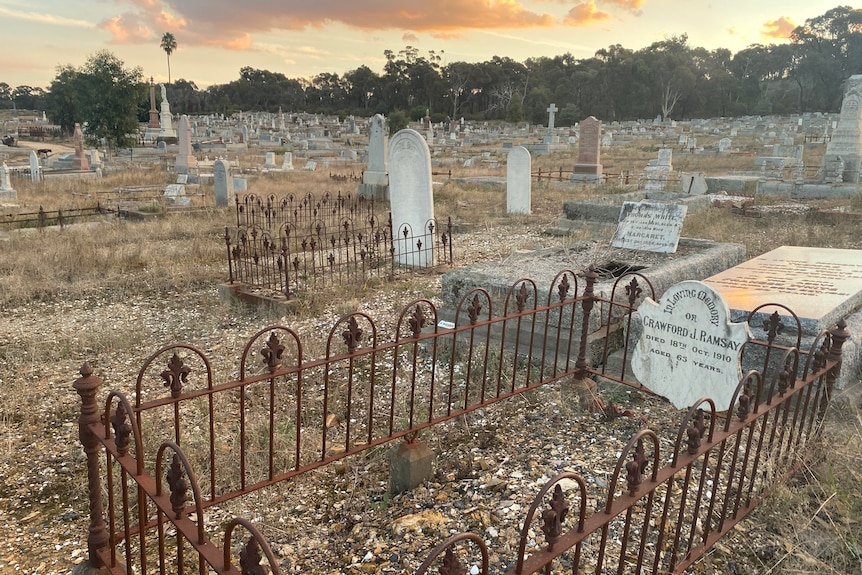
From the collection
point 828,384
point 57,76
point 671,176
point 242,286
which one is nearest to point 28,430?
point 242,286

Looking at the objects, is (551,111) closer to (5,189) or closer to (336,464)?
(5,189)

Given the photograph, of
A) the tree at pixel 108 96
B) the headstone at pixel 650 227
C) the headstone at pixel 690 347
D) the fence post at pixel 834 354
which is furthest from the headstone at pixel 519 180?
the tree at pixel 108 96

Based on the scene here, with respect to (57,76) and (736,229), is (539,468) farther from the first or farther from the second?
(57,76)

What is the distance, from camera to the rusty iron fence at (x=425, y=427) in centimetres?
205

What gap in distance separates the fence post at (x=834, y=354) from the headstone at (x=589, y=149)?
54.1 feet

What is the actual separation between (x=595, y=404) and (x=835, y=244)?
25.0 ft

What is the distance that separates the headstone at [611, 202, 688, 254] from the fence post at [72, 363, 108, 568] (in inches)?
238

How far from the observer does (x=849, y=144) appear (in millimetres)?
16859

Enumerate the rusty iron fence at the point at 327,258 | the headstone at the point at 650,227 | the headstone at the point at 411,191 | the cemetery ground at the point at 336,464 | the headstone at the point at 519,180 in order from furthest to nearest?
the headstone at the point at 519,180, the headstone at the point at 411,191, the rusty iron fence at the point at 327,258, the headstone at the point at 650,227, the cemetery ground at the point at 336,464

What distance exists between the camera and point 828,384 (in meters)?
3.62

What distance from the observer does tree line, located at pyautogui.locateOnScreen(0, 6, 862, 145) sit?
67.2 metres

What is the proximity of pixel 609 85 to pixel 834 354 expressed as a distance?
7228 centimetres

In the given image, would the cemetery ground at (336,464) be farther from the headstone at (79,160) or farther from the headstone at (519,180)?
the headstone at (79,160)

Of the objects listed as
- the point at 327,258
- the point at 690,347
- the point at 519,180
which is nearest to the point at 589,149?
the point at 519,180
